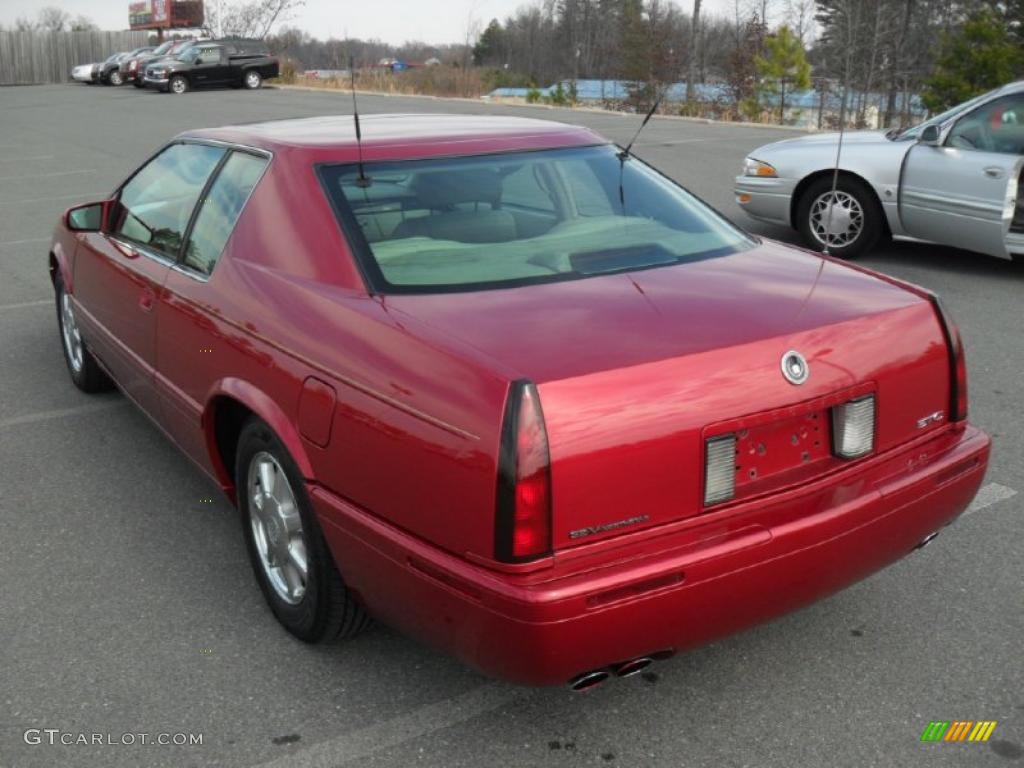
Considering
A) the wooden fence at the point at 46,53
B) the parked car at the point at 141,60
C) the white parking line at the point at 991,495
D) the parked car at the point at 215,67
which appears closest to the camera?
the white parking line at the point at 991,495

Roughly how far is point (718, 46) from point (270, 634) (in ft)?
190

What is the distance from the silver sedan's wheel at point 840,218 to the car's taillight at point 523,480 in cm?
673

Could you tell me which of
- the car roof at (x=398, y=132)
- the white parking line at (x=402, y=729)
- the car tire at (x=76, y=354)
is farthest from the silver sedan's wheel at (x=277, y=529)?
the car tire at (x=76, y=354)

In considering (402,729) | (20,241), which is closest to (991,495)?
(402,729)

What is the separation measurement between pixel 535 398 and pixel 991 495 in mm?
2645

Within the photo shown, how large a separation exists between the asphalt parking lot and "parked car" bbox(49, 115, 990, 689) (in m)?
0.28

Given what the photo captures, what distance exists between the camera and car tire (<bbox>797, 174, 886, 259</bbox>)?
8500 mm

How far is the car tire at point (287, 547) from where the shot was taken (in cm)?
303

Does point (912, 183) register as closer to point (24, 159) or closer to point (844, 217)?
point (844, 217)

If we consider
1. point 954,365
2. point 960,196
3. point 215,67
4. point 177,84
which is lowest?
point 954,365

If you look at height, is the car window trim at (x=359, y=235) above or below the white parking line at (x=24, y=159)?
above

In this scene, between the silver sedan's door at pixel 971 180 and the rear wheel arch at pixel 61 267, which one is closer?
the rear wheel arch at pixel 61 267

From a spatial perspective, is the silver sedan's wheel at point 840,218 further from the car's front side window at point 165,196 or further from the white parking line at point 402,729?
the white parking line at point 402,729

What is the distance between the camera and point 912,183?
322 inches
